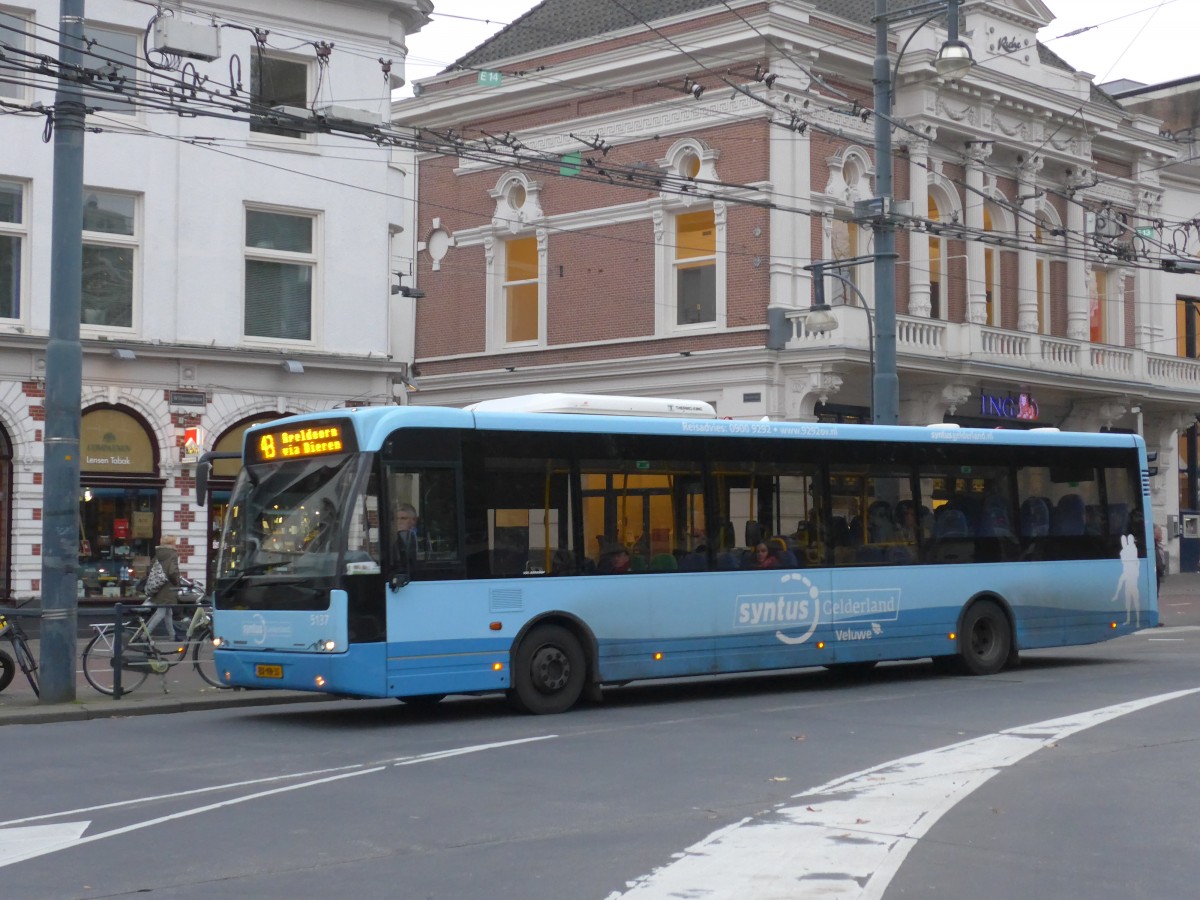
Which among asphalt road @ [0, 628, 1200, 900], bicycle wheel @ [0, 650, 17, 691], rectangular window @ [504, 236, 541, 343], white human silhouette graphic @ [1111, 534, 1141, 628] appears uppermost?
rectangular window @ [504, 236, 541, 343]

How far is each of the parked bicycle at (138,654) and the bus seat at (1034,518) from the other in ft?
30.1

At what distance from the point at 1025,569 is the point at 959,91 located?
736 inches

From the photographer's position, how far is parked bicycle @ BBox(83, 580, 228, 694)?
1650 cm

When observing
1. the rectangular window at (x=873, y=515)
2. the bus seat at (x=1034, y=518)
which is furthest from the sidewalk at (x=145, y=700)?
the bus seat at (x=1034, y=518)

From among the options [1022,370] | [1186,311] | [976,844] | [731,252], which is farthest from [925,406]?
[976,844]

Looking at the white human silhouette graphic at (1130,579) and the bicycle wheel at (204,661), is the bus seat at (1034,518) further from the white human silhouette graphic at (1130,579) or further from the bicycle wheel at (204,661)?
the bicycle wheel at (204,661)

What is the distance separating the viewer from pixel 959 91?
35.1 metres

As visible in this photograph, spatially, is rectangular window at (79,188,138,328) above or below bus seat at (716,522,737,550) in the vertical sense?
above

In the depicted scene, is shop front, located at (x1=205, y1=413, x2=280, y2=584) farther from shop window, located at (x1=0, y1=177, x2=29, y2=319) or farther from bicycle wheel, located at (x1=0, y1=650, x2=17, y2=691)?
bicycle wheel, located at (x1=0, y1=650, x2=17, y2=691)

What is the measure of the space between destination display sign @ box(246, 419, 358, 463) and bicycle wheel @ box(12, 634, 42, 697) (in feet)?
10.4

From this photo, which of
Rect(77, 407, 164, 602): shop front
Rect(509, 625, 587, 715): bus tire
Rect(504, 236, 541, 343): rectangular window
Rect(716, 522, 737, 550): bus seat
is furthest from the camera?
Rect(504, 236, 541, 343): rectangular window

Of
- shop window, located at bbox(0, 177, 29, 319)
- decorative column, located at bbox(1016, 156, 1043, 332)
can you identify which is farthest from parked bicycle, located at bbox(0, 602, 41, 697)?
decorative column, located at bbox(1016, 156, 1043, 332)

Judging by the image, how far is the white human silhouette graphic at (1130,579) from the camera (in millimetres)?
19875

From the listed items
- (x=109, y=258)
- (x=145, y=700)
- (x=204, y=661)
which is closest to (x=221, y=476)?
(x=109, y=258)
